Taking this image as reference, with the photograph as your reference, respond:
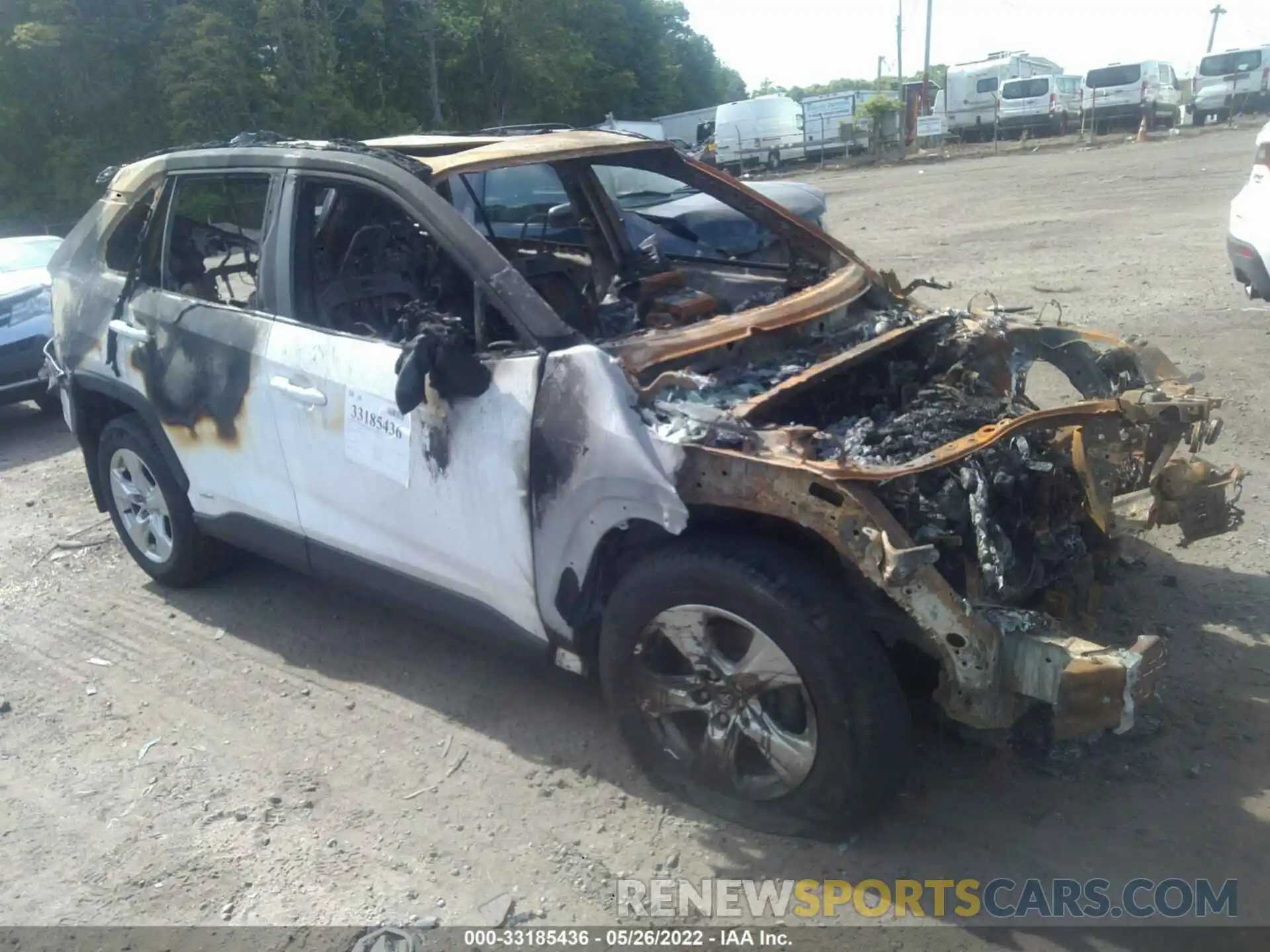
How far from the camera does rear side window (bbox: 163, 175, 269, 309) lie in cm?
420

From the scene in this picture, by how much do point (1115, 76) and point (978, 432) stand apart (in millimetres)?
28922

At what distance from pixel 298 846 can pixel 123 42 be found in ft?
98.8

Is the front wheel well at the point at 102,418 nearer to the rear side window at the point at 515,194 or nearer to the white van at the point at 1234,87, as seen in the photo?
the rear side window at the point at 515,194

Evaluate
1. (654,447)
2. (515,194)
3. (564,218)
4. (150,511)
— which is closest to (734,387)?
(654,447)

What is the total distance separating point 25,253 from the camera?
887 centimetres

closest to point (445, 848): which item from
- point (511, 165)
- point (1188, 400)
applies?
point (511, 165)

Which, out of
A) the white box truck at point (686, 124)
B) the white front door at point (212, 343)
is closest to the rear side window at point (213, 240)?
the white front door at point (212, 343)

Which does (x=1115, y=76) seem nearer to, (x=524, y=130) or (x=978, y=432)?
(x=524, y=130)

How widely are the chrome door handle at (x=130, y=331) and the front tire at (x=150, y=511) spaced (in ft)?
1.35

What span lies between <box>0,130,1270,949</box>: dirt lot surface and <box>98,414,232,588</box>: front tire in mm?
168

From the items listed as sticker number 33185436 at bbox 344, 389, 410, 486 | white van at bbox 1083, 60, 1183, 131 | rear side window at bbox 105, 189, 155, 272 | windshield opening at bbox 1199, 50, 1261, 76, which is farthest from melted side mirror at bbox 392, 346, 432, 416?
windshield opening at bbox 1199, 50, 1261, 76

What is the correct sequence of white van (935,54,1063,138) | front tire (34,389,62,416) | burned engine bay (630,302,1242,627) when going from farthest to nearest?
white van (935,54,1063,138) < front tire (34,389,62,416) < burned engine bay (630,302,1242,627)

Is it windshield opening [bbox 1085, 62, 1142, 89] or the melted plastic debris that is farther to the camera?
windshield opening [bbox 1085, 62, 1142, 89]

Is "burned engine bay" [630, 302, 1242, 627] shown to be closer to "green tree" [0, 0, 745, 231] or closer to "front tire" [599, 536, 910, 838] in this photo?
"front tire" [599, 536, 910, 838]
